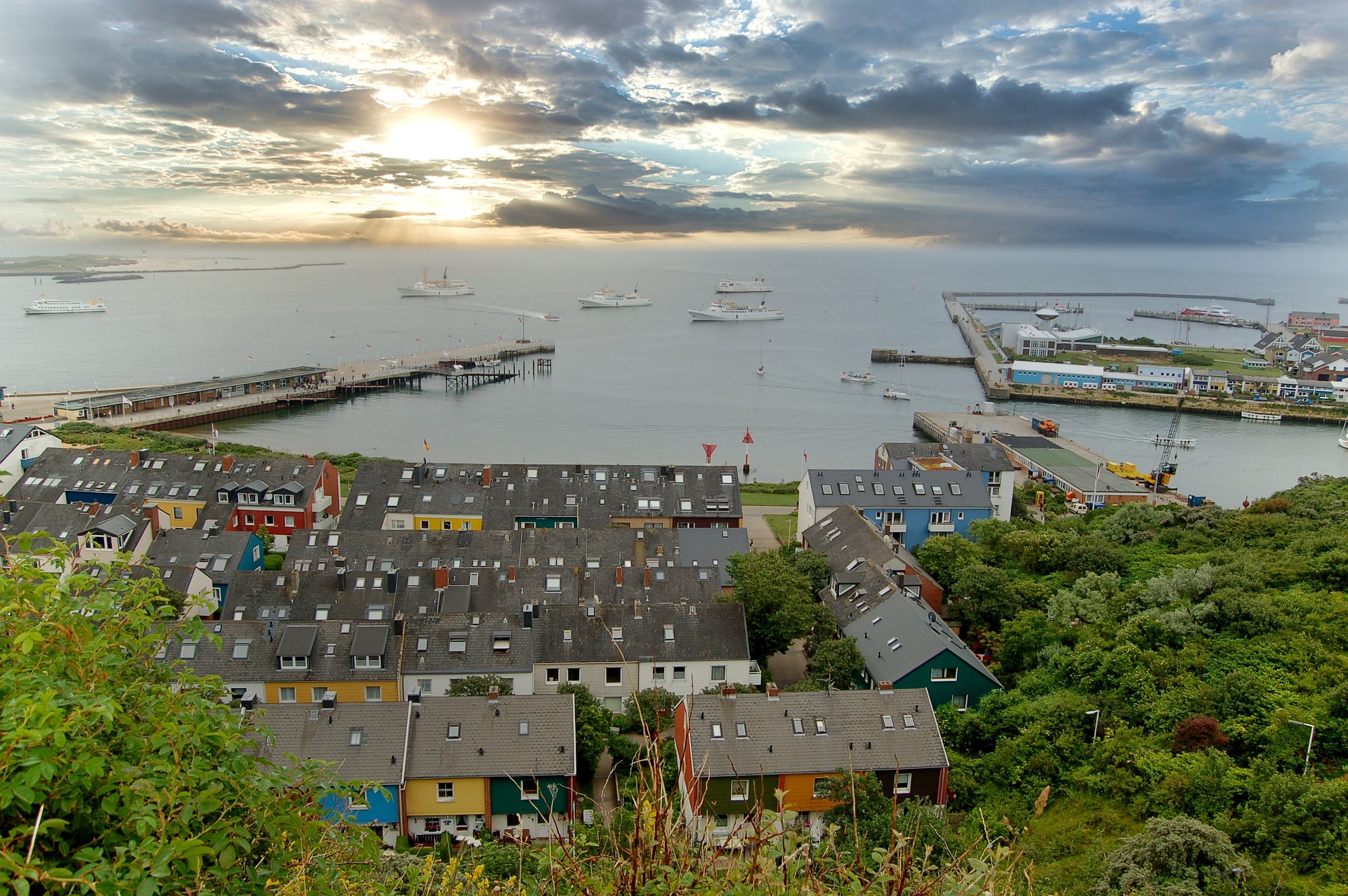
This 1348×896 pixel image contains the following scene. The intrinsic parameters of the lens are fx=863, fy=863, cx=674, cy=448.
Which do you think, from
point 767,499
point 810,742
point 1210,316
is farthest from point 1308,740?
point 1210,316

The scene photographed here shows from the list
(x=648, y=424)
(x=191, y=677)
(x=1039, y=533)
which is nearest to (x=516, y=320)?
(x=648, y=424)

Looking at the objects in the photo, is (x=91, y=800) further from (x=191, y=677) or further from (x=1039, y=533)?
(x=1039, y=533)

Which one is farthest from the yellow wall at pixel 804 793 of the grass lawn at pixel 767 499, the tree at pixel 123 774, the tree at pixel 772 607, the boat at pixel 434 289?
the boat at pixel 434 289

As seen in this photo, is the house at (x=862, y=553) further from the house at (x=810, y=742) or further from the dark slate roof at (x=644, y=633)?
the house at (x=810, y=742)

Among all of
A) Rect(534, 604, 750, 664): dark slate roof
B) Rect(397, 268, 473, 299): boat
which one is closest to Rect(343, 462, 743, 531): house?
Rect(534, 604, 750, 664): dark slate roof

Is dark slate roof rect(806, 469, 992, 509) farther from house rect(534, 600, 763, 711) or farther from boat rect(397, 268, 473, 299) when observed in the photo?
boat rect(397, 268, 473, 299)

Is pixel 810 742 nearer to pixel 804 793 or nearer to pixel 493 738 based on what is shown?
pixel 804 793
